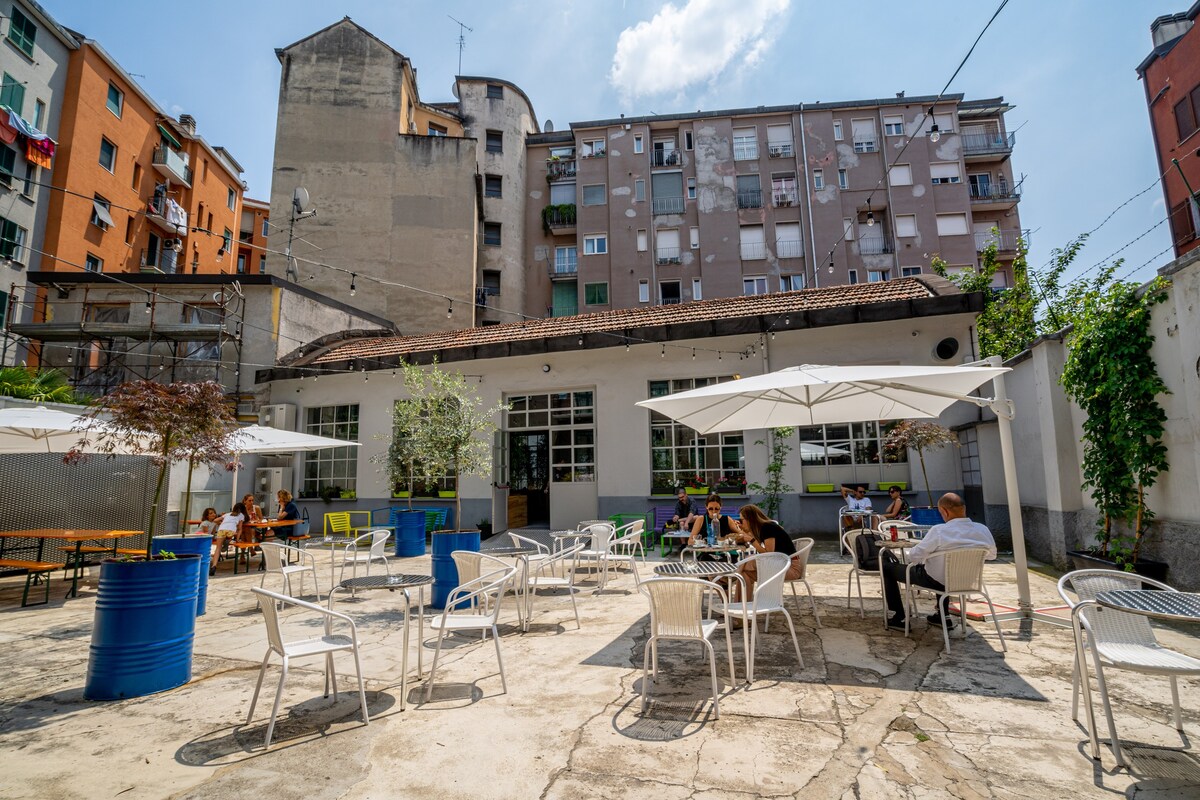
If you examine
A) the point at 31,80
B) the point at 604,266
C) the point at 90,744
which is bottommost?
the point at 90,744

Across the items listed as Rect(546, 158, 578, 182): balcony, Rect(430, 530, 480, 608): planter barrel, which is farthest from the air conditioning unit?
Rect(546, 158, 578, 182): balcony

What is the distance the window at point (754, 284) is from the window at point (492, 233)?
36.7 feet

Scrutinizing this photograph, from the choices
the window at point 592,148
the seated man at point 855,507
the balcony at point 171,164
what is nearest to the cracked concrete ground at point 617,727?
the seated man at point 855,507

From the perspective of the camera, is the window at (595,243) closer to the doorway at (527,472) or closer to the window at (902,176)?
the window at (902,176)

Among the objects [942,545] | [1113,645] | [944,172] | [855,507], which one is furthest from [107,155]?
[944,172]

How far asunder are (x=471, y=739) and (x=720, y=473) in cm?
870

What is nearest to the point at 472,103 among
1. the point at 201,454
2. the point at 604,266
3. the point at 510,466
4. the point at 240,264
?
the point at 604,266

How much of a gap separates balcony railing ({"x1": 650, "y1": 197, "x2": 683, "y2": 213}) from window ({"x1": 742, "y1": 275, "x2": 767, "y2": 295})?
4.39m

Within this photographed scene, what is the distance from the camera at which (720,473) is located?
1122 cm

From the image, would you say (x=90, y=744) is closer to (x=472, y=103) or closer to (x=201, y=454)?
(x=201, y=454)

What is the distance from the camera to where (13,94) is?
1784 cm

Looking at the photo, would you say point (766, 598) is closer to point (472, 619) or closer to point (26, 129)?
point (472, 619)

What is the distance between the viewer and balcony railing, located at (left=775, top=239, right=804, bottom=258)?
2470cm

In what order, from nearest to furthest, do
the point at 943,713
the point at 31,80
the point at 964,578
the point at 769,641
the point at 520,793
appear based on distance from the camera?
the point at 520,793
the point at 943,713
the point at 964,578
the point at 769,641
the point at 31,80
